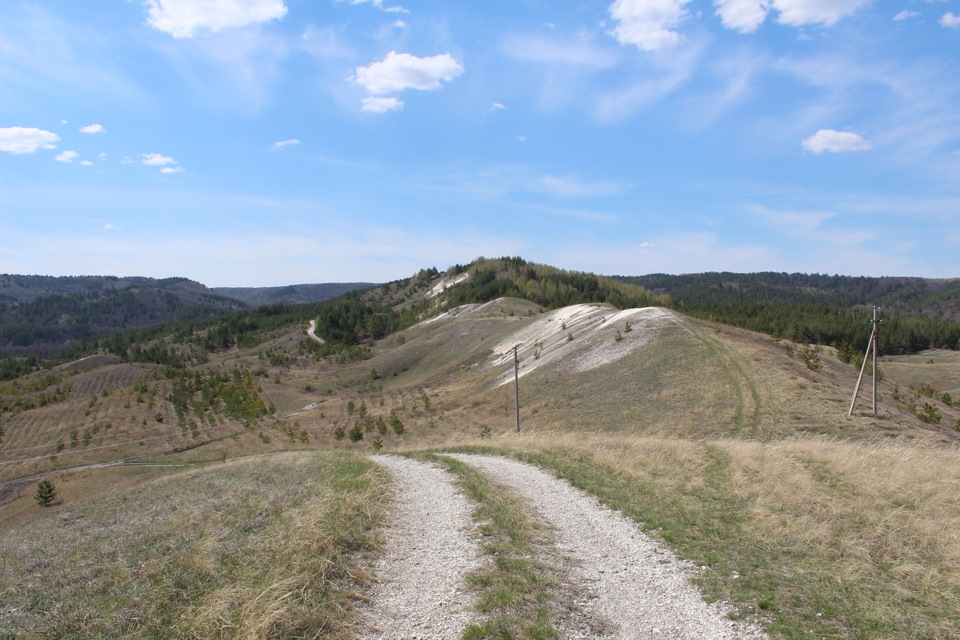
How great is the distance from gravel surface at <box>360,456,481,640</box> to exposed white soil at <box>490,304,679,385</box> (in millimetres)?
42213

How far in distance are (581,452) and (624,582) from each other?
11257 millimetres

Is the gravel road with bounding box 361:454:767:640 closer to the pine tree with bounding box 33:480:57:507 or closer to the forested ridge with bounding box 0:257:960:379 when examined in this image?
the pine tree with bounding box 33:480:57:507

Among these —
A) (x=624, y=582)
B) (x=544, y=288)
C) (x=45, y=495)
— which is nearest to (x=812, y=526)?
(x=624, y=582)

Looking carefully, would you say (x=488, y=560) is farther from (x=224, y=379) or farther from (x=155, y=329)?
(x=155, y=329)

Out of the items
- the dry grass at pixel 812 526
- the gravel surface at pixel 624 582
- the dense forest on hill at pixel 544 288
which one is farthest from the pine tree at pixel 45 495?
the dense forest on hill at pixel 544 288

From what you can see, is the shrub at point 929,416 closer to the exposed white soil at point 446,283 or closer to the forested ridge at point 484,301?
the forested ridge at point 484,301

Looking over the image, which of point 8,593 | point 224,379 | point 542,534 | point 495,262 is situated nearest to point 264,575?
point 8,593

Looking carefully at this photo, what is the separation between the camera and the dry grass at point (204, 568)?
6.50 meters

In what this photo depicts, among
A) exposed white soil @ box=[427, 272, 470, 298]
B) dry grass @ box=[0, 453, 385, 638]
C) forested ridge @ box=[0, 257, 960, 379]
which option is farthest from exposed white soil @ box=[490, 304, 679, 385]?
exposed white soil @ box=[427, 272, 470, 298]

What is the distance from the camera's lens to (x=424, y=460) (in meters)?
20.2

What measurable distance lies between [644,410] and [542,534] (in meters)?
29.8

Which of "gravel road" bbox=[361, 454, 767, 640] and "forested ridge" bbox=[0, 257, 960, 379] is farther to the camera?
"forested ridge" bbox=[0, 257, 960, 379]

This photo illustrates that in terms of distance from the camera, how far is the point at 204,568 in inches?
324

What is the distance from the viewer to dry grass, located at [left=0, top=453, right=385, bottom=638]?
6.50m
